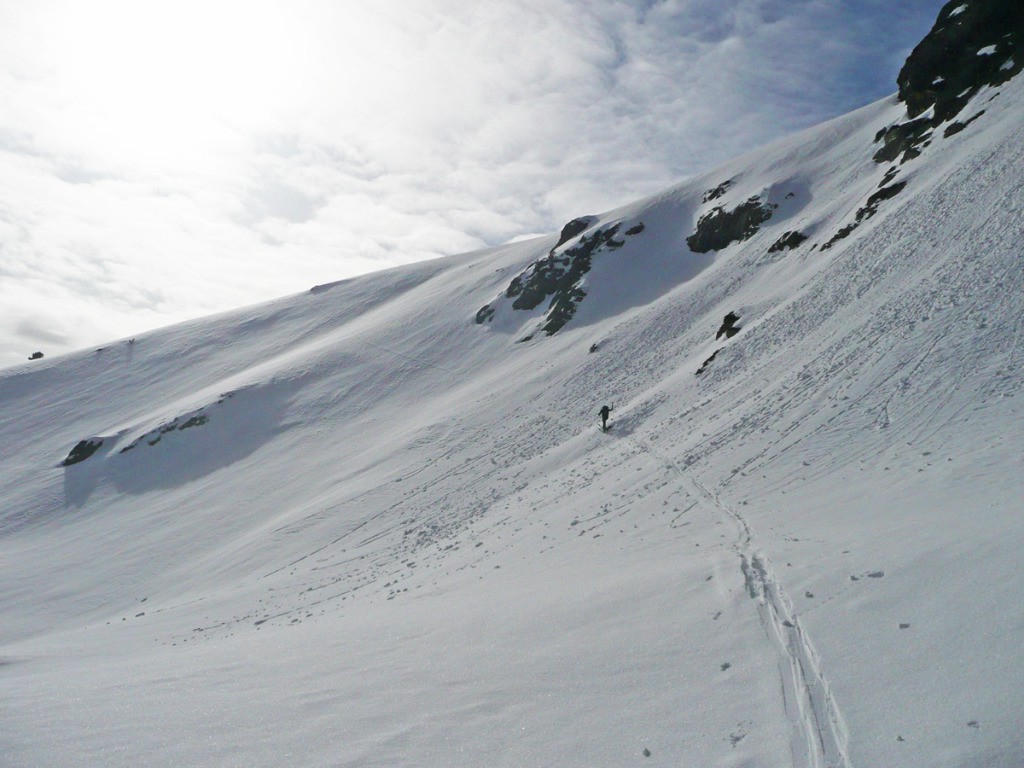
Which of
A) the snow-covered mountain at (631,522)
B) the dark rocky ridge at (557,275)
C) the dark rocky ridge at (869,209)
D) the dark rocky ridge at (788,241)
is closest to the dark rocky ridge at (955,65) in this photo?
the snow-covered mountain at (631,522)

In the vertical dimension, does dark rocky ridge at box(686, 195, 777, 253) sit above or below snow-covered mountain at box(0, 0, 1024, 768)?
above

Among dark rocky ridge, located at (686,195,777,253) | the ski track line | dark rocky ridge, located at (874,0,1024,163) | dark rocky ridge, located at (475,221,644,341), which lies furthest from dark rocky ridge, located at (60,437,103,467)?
dark rocky ridge, located at (874,0,1024,163)

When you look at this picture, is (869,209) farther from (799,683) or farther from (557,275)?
(799,683)

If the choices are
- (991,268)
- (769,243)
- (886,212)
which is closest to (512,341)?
(769,243)

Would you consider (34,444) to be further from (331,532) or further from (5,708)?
(5,708)

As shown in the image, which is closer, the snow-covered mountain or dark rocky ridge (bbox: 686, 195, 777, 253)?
the snow-covered mountain

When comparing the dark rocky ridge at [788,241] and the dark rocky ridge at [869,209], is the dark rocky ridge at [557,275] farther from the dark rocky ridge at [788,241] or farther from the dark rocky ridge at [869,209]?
the dark rocky ridge at [869,209]

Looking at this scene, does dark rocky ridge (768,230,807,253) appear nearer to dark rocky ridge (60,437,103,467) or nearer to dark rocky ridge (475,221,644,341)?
dark rocky ridge (475,221,644,341)

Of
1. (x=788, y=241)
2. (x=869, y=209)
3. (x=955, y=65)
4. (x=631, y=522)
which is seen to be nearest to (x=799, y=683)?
(x=631, y=522)

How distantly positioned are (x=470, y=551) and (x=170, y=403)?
55.5 metres

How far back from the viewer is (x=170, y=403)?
60.8 meters

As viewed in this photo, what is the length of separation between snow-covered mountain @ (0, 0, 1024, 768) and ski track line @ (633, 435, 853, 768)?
0.14 ft

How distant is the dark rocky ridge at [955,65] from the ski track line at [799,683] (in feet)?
140

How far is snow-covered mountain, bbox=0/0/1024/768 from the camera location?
20.6 feet
